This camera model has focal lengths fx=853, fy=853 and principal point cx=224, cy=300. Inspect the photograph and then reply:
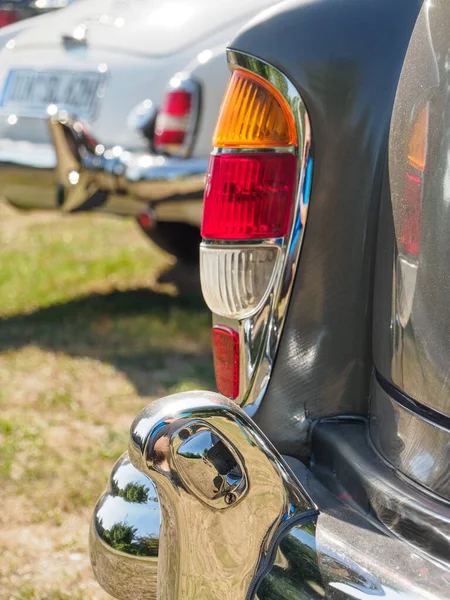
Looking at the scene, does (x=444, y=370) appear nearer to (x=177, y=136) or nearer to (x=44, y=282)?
(x=177, y=136)

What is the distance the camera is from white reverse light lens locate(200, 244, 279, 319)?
150 cm

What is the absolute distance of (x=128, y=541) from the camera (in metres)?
1.50

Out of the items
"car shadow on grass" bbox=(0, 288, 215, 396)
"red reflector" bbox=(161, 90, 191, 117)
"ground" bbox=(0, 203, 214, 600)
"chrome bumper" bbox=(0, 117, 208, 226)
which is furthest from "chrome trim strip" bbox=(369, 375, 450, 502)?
"red reflector" bbox=(161, 90, 191, 117)

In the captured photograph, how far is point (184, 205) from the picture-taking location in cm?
381

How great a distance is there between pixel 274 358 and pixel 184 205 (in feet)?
7.67

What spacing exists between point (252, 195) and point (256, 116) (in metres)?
0.13

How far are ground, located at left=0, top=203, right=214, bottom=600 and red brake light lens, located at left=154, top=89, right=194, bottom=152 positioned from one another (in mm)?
1003

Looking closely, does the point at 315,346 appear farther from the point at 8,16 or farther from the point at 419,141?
the point at 8,16

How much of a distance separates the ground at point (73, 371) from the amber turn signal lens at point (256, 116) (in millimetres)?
1358

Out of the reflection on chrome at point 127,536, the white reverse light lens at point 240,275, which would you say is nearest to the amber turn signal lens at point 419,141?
the white reverse light lens at point 240,275

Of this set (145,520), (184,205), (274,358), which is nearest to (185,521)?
(145,520)

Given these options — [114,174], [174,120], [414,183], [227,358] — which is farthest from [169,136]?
[414,183]

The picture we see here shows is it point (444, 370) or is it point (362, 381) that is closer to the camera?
point (444, 370)

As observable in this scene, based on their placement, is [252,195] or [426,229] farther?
[252,195]
